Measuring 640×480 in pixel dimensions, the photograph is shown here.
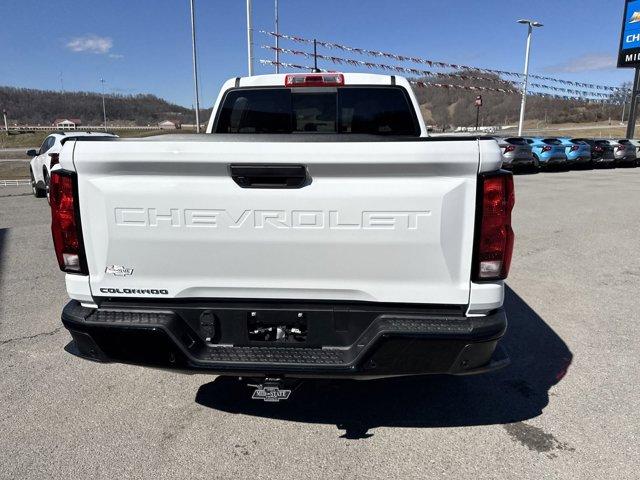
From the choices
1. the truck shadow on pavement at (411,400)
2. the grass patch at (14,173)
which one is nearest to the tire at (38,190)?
the grass patch at (14,173)

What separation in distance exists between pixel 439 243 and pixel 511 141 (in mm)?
20912

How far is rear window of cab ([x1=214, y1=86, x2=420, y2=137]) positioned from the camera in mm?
4297

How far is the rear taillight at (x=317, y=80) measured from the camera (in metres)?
4.20

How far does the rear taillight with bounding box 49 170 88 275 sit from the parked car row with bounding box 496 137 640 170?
18.8 m

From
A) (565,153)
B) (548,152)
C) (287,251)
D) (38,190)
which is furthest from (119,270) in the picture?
(565,153)

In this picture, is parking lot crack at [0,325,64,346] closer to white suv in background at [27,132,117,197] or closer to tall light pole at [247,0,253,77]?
white suv in background at [27,132,117,197]

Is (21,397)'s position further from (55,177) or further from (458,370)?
(458,370)

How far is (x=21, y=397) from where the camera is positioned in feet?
10.7

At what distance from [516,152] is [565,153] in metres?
4.18

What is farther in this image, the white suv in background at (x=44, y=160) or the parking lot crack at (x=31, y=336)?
the white suv in background at (x=44, y=160)

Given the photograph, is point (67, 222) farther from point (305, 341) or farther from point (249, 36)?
point (249, 36)

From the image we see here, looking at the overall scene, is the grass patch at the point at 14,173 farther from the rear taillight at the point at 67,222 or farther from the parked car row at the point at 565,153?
the rear taillight at the point at 67,222

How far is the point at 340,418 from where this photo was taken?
3.05m

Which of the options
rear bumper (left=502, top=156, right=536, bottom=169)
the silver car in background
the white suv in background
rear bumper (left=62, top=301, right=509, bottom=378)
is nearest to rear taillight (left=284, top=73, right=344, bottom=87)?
rear bumper (left=62, top=301, right=509, bottom=378)
